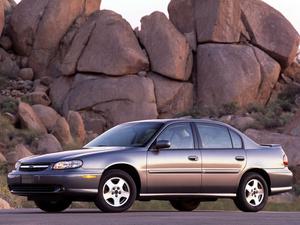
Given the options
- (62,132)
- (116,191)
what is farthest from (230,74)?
(116,191)

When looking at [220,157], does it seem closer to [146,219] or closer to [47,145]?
[146,219]

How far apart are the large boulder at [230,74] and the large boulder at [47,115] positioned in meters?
7.85

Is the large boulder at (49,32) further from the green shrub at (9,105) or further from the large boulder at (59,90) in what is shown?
the green shrub at (9,105)

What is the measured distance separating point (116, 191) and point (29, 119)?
108 ft

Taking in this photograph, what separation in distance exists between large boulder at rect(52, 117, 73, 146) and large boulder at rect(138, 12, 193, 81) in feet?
26.2

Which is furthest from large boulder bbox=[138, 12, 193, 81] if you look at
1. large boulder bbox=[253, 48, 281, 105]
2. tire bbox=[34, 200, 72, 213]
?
tire bbox=[34, 200, 72, 213]

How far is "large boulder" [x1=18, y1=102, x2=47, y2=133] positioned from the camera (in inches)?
1901

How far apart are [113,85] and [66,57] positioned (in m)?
3.93

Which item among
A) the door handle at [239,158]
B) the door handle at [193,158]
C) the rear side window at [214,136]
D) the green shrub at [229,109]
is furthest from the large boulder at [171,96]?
the door handle at [193,158]

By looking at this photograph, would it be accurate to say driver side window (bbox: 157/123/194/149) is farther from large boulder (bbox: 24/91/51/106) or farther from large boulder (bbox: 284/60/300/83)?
large boulder (bbox: 284/60/300/83)

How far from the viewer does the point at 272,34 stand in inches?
2192

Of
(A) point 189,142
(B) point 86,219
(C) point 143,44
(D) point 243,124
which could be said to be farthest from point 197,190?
(C) point 143,44

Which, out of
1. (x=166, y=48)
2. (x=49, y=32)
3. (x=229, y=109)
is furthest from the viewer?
(x=49, y=32)

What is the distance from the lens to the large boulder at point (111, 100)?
51.6 m
